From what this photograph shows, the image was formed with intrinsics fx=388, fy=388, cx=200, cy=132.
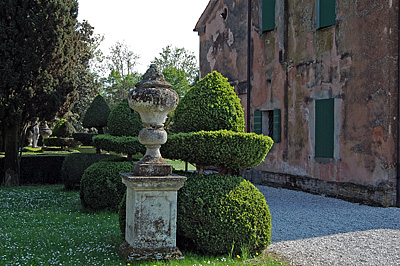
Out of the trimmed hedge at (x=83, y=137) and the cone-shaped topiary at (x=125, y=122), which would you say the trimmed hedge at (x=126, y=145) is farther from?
the trimmed hedge at (x=83, y=137)

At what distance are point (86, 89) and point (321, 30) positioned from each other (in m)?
20.4

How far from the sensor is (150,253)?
181 inches

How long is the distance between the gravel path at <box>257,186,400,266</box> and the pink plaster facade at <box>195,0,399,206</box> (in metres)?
0.89

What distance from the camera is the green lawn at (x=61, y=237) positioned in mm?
4657

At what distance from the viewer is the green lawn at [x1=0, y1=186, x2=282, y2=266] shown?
4.66m

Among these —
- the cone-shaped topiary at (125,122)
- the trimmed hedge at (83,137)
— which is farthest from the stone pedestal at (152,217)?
the trimmed hedge at (83,137)

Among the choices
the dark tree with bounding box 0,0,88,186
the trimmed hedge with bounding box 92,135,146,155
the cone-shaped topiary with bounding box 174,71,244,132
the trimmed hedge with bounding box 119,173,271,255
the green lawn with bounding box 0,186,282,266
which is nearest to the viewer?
the green lawn with bounding box 0,186,282,266

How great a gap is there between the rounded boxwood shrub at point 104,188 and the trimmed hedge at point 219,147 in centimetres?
290

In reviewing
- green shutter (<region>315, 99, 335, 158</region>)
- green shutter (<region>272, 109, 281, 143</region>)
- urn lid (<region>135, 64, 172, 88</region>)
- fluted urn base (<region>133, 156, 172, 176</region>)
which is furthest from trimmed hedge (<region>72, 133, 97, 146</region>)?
fluted urn base (<region>133, 156, 172, 176</region>)

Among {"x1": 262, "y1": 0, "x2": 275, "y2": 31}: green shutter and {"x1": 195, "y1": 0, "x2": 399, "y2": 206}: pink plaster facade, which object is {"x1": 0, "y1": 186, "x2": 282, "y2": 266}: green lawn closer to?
{"x1": 195, "y1": 0, "x2": 399, "y2": 206}: pink plaster facade

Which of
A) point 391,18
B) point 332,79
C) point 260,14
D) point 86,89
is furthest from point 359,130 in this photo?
point 86,89

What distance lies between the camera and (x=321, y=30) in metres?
10.8

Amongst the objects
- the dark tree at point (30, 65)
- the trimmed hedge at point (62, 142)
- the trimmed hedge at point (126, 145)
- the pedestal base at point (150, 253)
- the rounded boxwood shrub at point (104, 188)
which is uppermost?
the dark tree at point (30, 65)

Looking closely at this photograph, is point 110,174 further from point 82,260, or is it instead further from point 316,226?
point 316,226
